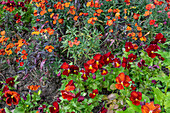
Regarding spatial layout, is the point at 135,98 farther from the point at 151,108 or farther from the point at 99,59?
the point at 99,59

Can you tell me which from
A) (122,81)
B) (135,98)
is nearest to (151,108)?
(135,98)

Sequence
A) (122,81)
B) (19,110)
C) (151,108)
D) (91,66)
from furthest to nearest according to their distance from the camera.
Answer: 1. (19,110)
2. (91,66)
3. (122,81)
4. (151,108)

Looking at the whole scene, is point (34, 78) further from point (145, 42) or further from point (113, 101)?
point (145, 42)

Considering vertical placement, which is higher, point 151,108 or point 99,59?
point 99,59

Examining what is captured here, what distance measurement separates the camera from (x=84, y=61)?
3.18 meters

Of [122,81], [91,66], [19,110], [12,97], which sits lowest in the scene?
[19,110]

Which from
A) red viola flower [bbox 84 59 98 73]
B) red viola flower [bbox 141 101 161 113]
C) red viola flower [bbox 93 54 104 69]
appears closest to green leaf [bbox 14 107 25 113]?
red viola flower [bbox 84 59 98 73]

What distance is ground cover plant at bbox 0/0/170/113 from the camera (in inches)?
89.4

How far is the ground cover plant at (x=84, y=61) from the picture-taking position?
89.4 inches

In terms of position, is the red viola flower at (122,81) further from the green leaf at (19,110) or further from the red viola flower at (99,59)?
the green leaf at (19,110)

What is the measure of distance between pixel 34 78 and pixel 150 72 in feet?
7.00

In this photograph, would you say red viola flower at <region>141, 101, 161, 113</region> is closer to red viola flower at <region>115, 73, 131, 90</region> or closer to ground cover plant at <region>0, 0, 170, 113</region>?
ground cover plant at <region>0, 0, 170, 113</region>

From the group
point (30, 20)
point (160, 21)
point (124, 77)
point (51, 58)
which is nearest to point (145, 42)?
point (160, 21)

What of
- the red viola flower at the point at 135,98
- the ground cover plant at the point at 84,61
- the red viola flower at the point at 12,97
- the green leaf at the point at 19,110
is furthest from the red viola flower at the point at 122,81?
the green leaf at the point at 19,110
